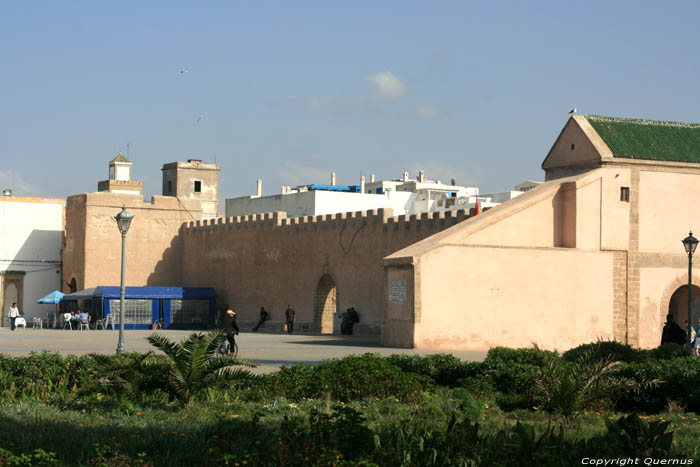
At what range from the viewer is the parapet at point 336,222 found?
103 feet

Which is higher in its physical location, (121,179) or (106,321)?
(121,179)

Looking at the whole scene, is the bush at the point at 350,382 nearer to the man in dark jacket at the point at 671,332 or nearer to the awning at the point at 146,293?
the man in dark jacket at the point at 671,332

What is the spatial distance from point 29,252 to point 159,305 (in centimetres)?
963

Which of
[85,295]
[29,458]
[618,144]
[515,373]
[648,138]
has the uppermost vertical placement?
[648,138]

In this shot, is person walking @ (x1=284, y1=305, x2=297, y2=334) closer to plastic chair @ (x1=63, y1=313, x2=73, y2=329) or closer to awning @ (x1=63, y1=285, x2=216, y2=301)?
awning @ (x1=63, y1=285, x2=216, y2=301)

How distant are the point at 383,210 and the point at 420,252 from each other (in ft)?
26.9

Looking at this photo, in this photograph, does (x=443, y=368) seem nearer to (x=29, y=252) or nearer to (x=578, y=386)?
(x=578, y=386)

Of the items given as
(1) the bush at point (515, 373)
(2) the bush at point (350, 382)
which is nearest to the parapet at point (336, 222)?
(1) the bush at point (515, 373)

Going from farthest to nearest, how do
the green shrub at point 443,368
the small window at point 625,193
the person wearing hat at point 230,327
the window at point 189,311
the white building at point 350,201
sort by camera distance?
the white building at point 350,201, the window at point 189,311, the small window at point 625,193, the person wearing hat at point 230,327, the green shrub at point 443,368

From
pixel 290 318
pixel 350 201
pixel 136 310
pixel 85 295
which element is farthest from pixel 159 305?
pixel 350 201

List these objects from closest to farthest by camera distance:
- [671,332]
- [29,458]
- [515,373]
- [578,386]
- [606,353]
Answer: [29,458]
[578,386]
[515,373]
[606,353]
[671,332]

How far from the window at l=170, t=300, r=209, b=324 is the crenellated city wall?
824 millimetres

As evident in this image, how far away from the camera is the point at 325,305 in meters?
37.2

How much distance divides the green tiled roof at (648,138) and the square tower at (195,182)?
36.0 metres
